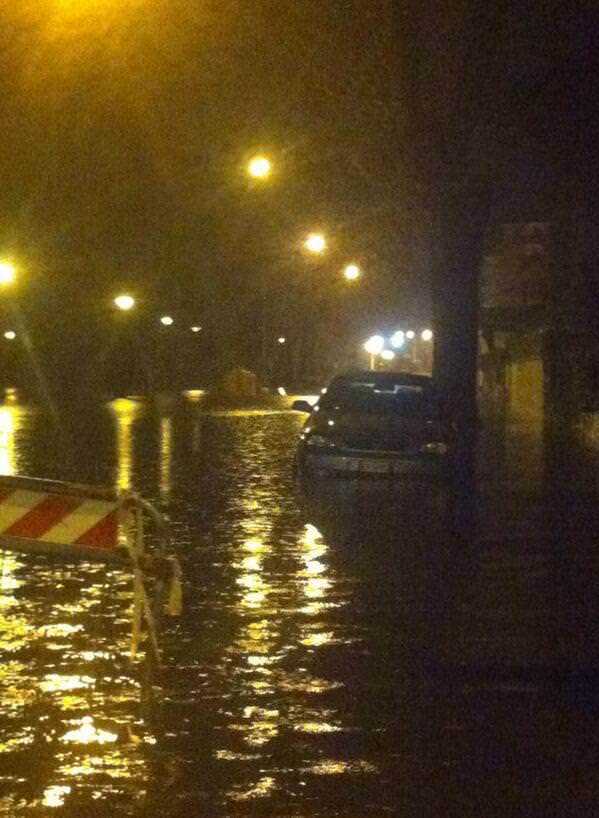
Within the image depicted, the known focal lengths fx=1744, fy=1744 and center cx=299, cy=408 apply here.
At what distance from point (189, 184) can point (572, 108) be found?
20.0 metres

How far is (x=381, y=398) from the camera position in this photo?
21.4 meters

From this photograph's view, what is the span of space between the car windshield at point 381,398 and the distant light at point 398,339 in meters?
44.8

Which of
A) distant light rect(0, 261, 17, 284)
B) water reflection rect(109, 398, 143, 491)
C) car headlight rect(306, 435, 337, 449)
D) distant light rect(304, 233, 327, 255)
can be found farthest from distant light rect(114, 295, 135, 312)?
car headlight rect(306, 435, 337, 449)

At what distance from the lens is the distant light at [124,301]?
51.6 meters

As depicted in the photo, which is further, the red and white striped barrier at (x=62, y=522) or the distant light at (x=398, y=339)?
the distant light at (x=398, y=339)

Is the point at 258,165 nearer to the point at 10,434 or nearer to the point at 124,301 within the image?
the point at 10,434

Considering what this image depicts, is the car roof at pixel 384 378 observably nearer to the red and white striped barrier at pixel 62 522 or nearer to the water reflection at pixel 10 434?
the water reflection at pixel 10 434

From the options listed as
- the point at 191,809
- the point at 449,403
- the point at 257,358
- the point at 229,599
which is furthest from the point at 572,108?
the point at 257,358

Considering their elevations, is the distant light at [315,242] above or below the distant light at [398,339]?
above

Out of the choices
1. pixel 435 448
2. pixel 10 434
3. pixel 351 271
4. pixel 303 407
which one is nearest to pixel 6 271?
pixel 10 434

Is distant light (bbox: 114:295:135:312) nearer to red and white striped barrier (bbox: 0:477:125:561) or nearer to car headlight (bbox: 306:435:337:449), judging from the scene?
car headlight (bbox: 306:435:337:449)

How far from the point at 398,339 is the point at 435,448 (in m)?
48.4

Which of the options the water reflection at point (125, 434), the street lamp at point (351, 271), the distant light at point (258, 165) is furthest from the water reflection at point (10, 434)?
the street lamp at point (351, 271)

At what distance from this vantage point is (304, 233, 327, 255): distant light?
5097cm
